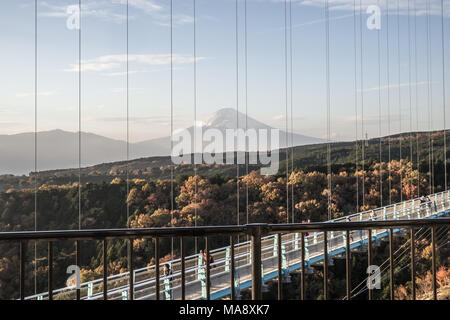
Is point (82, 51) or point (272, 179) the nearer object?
point (82, 51)

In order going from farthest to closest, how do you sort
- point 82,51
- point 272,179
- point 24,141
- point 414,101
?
point 414,101 → point 272,179 → point 82,51 → point 24,141

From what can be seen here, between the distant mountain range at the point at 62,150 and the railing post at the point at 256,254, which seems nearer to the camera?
the railing post at the point at 256,254

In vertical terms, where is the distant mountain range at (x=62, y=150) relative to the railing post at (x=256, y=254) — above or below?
above

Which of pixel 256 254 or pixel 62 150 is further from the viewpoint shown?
pixel 62 150

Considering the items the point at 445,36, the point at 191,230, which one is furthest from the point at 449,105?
the point at 191,230

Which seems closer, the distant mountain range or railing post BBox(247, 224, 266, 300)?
railing post BBox(247, 224, 266, 300)

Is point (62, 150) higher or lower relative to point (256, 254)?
higher

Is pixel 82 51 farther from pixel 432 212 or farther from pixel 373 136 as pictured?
pixel 432 212

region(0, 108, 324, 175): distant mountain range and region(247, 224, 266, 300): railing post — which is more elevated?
region(0, 108, 324, 175): distant mountain range
